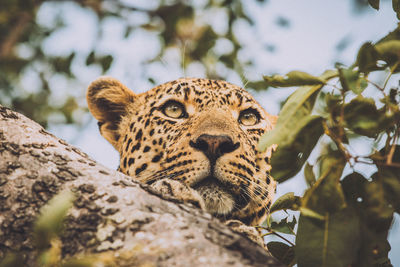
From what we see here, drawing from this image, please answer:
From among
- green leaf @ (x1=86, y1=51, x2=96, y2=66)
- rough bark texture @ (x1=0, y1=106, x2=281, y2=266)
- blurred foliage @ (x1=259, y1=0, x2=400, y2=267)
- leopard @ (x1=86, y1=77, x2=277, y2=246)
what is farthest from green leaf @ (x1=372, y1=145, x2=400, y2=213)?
green leaf @ (x1=86, y1=51, x2=96, y2=66)

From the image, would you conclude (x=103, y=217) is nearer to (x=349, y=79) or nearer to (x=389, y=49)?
(x=349, y=79)

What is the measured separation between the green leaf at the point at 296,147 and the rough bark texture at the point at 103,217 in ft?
1.35

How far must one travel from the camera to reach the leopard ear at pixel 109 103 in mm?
4625

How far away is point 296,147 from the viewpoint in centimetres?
167

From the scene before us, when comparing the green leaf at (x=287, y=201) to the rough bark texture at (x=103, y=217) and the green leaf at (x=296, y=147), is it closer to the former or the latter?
the green leaf at (x=296, y=147)

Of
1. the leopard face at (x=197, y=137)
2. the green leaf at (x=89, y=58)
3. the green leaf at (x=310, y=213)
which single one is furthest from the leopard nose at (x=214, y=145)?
the green leaf at (x=89, y=58)

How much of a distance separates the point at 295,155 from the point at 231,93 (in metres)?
2.72

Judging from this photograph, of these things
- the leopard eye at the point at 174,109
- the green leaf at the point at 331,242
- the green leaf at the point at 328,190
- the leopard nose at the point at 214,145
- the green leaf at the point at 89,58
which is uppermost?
the green leaf at the point at 89,58

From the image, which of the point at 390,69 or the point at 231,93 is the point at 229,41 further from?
the point at 390,69

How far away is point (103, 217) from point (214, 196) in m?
1.76

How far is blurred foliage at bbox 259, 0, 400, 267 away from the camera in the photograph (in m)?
1.61

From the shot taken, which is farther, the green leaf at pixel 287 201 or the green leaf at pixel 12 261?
the green leaf at pixel 287 201

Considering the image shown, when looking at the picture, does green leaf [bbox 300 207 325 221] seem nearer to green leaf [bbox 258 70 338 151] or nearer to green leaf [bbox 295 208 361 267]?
green leaf [bbox 295 208 361 267]

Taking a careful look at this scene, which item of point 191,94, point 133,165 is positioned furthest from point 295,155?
point 191,94
